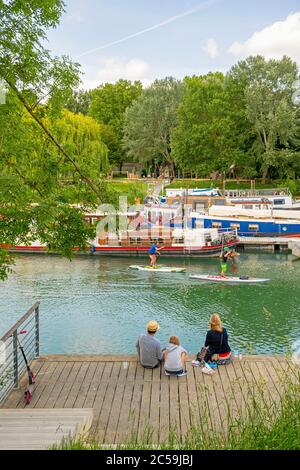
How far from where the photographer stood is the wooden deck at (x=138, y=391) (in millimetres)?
7230

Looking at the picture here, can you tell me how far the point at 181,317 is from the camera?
2072cm

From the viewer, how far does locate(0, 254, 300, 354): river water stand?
18.1m

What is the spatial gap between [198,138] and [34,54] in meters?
49.3

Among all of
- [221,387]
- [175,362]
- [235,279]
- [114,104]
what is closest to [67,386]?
[175,362]

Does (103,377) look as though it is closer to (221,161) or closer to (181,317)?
(181,317)

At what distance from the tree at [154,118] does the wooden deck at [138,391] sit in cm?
5589

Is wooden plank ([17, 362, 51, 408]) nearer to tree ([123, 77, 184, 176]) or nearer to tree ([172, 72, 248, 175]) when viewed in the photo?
tree ([172, 72, 248, 175])

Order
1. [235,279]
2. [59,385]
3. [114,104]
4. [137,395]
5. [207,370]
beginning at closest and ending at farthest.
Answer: [137,395], [59,385], [207,370], [235,279], [114,104]

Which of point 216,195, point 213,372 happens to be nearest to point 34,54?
point 213,372

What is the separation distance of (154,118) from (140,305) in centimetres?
4550

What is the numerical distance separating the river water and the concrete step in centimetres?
918

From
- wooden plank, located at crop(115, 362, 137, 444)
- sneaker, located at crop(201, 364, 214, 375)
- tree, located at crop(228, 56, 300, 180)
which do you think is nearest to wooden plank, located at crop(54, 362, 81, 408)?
wooden plank, located at crop(115, 362, 137, 444)

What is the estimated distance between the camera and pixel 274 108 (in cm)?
5441

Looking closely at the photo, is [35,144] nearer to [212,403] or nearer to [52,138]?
[52,138]
